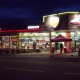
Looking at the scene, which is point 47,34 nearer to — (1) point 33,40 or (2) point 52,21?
(1) point 33,40

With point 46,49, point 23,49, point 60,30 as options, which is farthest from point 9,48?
point 60,30

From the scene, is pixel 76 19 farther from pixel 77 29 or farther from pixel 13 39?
pixel 13 39

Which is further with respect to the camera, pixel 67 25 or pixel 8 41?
pixel 8 41

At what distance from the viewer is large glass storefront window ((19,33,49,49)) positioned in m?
55.9

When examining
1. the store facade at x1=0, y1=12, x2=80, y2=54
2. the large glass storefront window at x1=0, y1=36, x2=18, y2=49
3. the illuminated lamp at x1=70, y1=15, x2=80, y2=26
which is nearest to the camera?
the illuminated lamp at x1=70, y1=15, x2=80, y2=26

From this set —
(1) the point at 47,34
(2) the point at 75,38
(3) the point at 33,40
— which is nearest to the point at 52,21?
(1) the point at 47,34

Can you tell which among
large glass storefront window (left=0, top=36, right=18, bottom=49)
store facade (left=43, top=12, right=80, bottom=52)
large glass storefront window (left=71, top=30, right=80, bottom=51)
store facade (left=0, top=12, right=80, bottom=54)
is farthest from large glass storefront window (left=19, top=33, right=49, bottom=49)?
large glass storefront window (left=71, top=30, right=80, bottom=51)

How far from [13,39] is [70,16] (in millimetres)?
13301

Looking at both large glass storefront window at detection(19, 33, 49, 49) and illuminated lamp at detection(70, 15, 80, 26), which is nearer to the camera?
illuminated lamp at detection(70, 15, 80, 26)

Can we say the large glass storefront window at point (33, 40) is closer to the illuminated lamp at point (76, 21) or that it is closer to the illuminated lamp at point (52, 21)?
the illuminated lamp at point (52, 21)

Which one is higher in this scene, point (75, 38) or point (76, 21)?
point (76, 21)

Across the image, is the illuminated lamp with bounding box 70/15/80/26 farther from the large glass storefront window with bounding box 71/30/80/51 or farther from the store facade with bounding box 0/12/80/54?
the large glass storefront window with bounding box 71/30/80/51

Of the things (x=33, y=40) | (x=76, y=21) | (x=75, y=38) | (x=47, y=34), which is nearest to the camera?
(x=76, y=21)

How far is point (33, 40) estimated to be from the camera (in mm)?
57000
